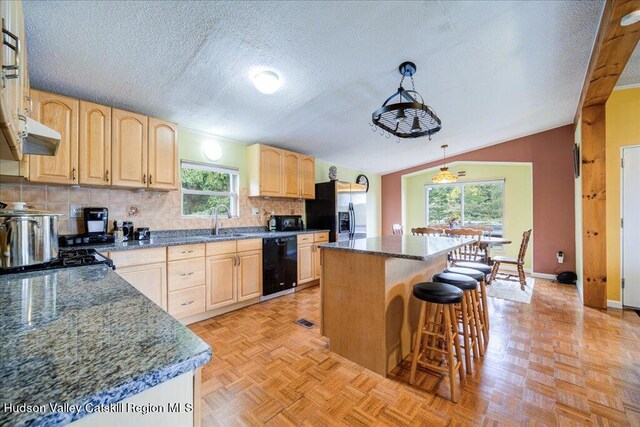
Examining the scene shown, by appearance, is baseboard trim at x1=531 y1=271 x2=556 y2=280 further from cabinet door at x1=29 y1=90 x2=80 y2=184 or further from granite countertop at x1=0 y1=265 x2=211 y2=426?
cabinet door at x1=29 y1=90 x2=80 y2=184

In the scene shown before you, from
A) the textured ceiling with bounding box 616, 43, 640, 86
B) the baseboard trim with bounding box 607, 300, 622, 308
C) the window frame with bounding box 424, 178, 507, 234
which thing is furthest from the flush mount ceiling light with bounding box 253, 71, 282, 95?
the window frame with bounding box 424, 178, 507, 234

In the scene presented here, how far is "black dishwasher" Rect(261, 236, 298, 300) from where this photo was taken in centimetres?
346

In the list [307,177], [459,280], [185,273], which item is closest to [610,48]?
[459,280]

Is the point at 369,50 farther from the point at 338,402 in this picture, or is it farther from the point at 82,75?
the point at 338,402

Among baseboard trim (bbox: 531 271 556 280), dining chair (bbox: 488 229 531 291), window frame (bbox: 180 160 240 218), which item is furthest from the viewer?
A: baseboard trim (bbox: 531 271 556 280)

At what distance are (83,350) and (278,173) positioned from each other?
3.52 metres

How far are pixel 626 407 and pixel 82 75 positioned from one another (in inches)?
172

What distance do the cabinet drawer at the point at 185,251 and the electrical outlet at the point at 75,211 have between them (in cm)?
89

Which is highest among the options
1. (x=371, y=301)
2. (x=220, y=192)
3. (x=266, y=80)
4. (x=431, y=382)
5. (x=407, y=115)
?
(x=266, y=80)

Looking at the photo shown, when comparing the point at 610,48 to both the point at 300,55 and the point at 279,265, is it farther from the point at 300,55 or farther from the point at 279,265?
the point at 279,265

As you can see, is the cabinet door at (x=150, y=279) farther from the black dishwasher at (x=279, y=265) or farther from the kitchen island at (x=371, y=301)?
the kitchen island at (x=371, y=301)

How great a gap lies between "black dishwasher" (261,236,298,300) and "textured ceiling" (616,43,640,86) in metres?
4.10

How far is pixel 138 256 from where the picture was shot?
244cm

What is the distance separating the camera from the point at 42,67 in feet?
6.59
